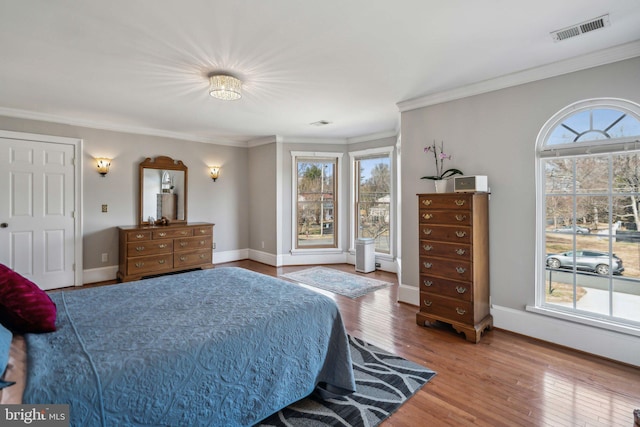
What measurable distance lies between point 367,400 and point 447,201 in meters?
1.94

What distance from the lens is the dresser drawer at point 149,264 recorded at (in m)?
4.69

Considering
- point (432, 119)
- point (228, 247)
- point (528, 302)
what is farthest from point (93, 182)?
point (528, 302)

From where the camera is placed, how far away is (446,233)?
309 cm

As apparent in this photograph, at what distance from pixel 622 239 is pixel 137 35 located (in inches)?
167

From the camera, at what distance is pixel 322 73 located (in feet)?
9.84

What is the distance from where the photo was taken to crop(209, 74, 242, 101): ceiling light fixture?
9.73 ft

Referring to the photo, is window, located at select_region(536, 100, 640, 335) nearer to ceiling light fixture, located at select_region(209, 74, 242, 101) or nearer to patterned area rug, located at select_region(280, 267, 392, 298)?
patterned area rug, located at select_region(280, 267, 392, 298)

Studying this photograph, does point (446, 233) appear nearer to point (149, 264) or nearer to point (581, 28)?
point (581, 28)

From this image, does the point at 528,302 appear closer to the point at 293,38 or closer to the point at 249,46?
the point at 293,38

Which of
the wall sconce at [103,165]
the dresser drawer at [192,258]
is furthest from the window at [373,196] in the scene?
the wall sconce at [103,165]

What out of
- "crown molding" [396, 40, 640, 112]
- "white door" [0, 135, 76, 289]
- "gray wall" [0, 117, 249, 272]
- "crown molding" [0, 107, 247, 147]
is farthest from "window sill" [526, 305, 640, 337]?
"white door" [0, 135, 76, 289]

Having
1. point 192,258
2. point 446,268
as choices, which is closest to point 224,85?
point 446,268

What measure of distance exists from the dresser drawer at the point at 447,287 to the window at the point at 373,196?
2354 millimetres

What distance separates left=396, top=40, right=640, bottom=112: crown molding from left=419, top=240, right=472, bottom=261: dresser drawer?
1640 mm
